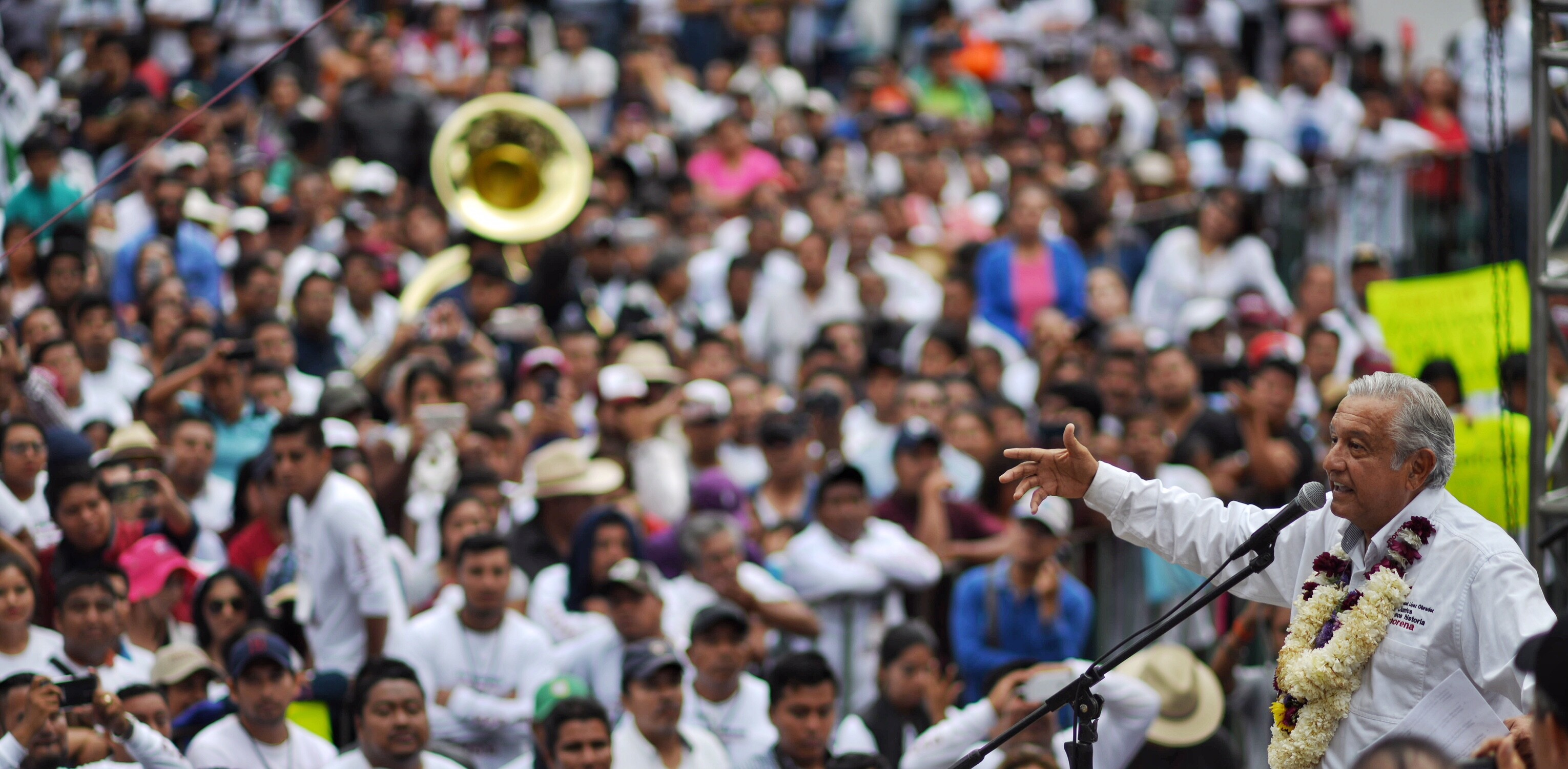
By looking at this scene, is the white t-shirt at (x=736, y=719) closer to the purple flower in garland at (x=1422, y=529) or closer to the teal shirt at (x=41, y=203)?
the purple flower in garland at (x=1422, y=529)

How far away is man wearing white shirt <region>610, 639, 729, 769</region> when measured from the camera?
6.75m

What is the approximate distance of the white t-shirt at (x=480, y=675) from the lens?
7301mm

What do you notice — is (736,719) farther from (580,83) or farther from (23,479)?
(580,83)

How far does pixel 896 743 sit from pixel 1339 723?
3.04 meters

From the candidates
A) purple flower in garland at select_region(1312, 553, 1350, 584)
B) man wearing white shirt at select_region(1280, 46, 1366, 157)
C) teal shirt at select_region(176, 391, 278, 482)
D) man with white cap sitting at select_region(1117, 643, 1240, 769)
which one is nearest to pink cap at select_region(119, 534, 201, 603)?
teal shirt at select_region(176, 391, 278, 482)

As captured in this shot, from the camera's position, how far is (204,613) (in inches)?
285

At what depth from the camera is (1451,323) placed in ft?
30.0

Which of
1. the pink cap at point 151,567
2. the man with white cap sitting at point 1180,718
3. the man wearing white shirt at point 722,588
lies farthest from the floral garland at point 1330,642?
the pink cap at point 151,567

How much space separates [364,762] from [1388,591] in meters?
3.68

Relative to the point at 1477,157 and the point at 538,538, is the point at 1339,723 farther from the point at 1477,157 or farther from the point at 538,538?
the point at 1477,157

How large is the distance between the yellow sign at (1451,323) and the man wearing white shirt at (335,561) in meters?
4.84

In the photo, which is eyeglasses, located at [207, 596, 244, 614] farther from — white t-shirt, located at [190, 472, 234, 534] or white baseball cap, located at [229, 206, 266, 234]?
white baseball cap, located at [229, 206, 266, 234]

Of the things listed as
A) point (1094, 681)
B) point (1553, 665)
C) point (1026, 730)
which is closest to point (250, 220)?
→ point (1026, 730)

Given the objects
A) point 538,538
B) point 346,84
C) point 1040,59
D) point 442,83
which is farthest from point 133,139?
point 1040,59
